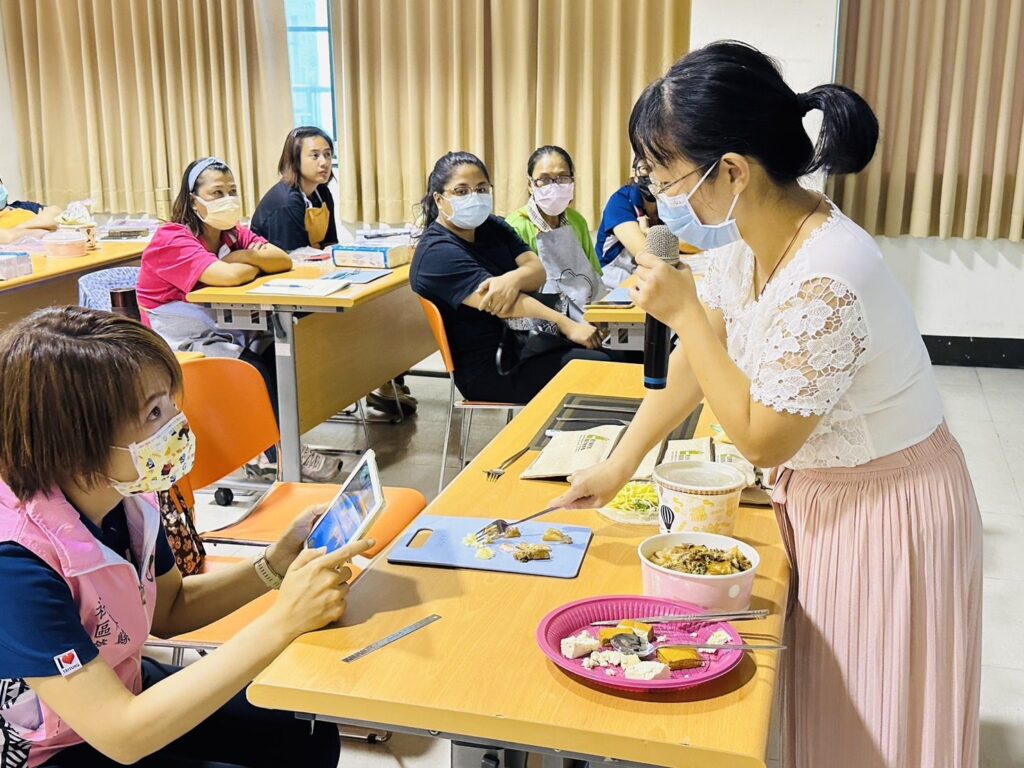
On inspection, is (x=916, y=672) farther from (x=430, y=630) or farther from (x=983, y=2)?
(x=983, y=2)

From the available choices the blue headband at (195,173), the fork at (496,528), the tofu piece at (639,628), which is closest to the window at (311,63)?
the blue headband at (195,173)

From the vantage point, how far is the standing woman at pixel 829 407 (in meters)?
1.24

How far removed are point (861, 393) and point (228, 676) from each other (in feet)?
2.80

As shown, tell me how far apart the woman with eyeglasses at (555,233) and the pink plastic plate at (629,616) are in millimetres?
2775

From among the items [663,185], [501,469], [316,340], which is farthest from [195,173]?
[663,185]

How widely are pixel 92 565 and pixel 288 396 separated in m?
2.31

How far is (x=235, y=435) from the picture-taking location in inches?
91.7

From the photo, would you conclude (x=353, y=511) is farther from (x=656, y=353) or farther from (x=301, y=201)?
(x=301, y=201)

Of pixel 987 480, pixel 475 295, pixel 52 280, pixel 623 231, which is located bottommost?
pixel 987 480

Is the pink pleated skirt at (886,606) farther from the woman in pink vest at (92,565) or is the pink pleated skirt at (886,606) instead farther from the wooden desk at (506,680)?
the woman in pink vest at (92,565)

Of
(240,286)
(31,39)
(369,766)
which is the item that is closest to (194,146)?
(31,39)

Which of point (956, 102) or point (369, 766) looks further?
point (956, 102)

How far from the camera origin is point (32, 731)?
1.26 meters

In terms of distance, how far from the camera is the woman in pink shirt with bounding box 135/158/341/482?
357 centimetres
